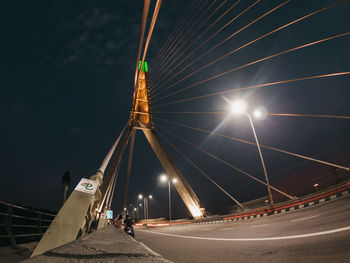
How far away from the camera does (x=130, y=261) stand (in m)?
2.07

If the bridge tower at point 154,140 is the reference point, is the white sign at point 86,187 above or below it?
below

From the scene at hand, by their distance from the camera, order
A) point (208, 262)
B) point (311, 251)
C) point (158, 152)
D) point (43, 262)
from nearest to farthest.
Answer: point (43, 262) → point (311, 251) → point (208, 262) → point (158, 152)

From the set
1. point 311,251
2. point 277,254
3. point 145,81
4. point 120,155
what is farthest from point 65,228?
point 145,81

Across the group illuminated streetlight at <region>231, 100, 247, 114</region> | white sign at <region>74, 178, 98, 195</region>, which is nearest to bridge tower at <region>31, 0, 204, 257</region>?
white sign at <region>74, 178, 98, 195</region>

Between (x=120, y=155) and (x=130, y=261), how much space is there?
17.7m

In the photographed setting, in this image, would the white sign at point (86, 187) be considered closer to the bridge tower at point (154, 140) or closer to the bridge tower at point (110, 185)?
the bridge tower at point (110, 185)

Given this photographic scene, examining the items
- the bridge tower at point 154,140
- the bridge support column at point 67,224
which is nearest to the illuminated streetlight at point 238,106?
the bridge tower at point 154,140

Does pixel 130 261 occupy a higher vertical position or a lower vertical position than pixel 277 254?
higher

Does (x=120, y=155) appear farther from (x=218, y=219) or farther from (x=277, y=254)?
(x=277, y=254)

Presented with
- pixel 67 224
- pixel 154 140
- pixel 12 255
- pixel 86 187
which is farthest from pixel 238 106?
pixel 12 255

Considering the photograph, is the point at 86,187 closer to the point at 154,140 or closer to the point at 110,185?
the point at 110,185

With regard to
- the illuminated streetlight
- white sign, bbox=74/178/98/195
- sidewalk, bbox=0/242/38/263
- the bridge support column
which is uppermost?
the illuminated streetlight

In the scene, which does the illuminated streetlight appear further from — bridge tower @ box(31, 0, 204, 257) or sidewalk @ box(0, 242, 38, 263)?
sidewalk @ box(0, 242, 38, 263)

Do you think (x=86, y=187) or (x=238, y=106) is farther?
(x=238, y=106)
